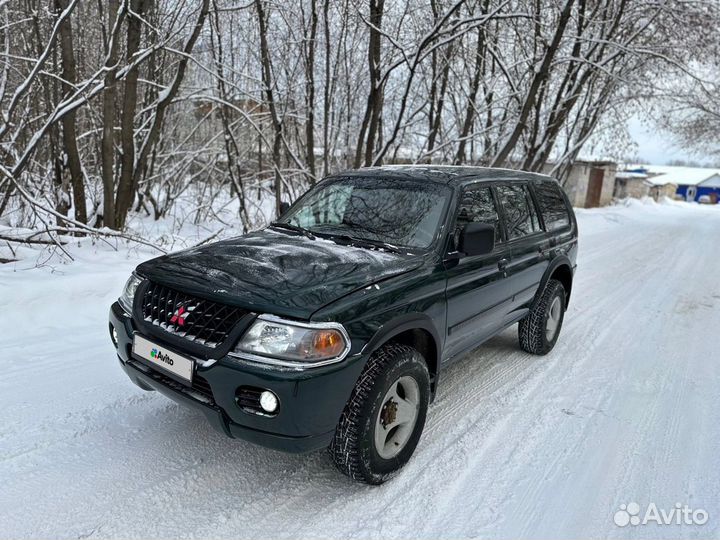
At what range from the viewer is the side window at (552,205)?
474 cm

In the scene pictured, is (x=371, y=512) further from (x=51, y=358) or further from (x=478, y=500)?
(x=51, y=358)

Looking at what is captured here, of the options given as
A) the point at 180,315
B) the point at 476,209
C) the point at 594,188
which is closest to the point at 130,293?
the point at 180,315

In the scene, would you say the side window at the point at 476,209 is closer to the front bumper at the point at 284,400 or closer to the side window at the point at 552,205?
the side window at the point at 552,205

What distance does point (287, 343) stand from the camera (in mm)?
2357

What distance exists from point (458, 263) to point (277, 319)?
143 cm

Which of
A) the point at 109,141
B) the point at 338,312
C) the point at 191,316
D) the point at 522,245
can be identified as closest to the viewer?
the point at 338,312

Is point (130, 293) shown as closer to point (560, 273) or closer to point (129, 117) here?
point (560, 273)

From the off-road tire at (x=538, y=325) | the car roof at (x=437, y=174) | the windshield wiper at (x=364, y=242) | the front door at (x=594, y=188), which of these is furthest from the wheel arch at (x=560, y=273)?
the front door at (x=594, y=188)

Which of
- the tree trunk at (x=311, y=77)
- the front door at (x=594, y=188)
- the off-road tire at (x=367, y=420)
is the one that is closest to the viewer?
the off-road tire at (x=367, y=420)

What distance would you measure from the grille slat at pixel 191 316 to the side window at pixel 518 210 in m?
2.48

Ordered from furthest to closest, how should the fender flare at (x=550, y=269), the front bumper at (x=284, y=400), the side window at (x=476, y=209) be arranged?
the fender flare at (x=550, y=269) → the side window at (x=476, y=209) → the front bumper at (x=284, y=400)

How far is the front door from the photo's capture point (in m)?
31.2

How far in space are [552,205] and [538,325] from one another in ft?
4.00

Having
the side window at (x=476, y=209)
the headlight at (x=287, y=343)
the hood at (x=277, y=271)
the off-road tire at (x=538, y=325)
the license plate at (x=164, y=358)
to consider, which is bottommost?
the off-road tire at (x=538, y=325)
